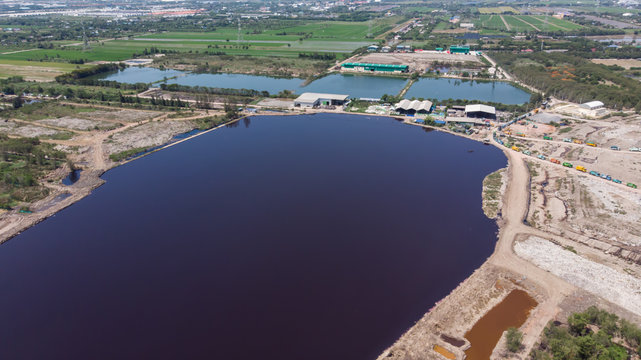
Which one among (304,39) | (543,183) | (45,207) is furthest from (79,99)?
(304,39)

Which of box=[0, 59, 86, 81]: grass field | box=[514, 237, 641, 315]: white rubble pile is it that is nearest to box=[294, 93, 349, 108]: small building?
box=[514, 237, 641, 315]: white rubble pile

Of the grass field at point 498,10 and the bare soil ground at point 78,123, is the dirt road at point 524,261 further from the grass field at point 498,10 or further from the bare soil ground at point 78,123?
the grass field at point 498,10

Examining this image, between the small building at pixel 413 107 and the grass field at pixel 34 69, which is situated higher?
the grass field at pixel 34 69

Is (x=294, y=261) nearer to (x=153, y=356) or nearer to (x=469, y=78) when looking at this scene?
(x=153, y=356)

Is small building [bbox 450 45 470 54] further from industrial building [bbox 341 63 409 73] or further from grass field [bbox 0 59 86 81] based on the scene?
grass field [bbox 0 59 86 81]

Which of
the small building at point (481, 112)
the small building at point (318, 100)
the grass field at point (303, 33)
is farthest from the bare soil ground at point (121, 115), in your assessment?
the grass field at point (303, 33)

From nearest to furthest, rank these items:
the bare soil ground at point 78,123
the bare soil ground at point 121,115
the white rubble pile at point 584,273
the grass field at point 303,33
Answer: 1. the white rubble pile at point 584,273
2. the bare soil ground at point 78,123
3. the bare soil ground at point 121,115
4. the grass field at point 303,33

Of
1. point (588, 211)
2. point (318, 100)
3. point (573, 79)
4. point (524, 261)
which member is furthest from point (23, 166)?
point (573, 79)
